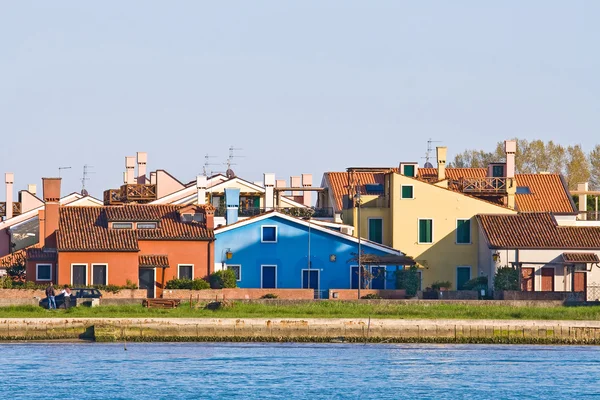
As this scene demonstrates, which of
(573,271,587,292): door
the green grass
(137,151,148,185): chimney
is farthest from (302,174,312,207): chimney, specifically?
the green grass

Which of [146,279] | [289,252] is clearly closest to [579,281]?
[289,252]

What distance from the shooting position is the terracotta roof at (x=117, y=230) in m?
Result: 68.1

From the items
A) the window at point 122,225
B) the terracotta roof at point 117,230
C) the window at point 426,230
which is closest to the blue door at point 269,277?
the terracotta roof at point 117,230

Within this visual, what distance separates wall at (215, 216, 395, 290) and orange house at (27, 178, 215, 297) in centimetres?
140

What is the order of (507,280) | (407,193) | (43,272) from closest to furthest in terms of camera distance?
(507,280) → (43,272) → (407,193)

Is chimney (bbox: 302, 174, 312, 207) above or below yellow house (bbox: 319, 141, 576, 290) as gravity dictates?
above

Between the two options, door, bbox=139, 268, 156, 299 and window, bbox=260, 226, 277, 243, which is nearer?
door, bbox=139, 268, 156, 299

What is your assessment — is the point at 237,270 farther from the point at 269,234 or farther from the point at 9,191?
the point at 9,191

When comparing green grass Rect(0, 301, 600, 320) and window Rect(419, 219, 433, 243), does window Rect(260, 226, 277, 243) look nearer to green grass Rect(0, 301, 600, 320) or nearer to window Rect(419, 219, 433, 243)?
window Rect(419, 219, 433, 243)

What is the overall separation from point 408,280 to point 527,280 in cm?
591

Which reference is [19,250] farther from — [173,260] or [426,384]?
[426,384]

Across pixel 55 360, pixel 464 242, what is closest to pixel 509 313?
pixel 464 242

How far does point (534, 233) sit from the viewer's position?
233 feet

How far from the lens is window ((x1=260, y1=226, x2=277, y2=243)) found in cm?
7125
